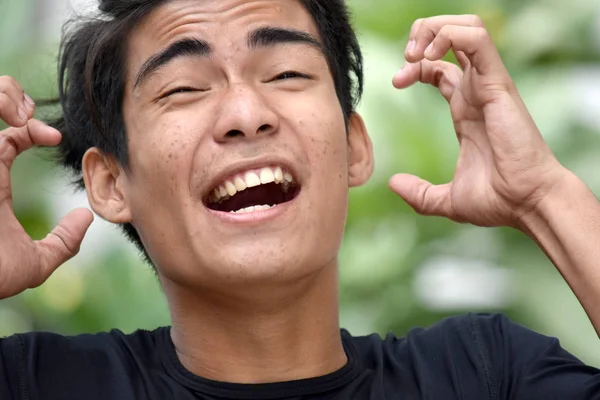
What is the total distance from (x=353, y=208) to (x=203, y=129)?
138 cm

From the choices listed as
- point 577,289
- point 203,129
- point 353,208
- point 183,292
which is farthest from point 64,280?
point 577,289

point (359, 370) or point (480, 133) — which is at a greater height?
point (480, 133)

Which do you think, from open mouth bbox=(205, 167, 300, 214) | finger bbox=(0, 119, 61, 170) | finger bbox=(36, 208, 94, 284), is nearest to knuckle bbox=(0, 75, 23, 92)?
finger bbox=(0, 119, 61, 170)

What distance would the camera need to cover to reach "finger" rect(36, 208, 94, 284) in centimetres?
242

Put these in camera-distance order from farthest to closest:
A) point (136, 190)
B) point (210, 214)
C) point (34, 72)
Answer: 1. point (34, 72)
2. point (136, 190)
3. point (210, 214)

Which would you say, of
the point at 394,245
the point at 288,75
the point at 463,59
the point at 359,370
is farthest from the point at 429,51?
the point at 394,245

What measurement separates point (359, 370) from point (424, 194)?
1.39ft

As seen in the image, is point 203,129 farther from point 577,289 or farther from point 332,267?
point 577,289

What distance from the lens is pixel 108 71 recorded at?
2.50 meters

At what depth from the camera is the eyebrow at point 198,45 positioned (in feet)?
7.65

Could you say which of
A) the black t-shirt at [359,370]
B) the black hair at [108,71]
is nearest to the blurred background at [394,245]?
the black hair at [108,71]

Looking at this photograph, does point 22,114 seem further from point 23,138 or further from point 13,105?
point 23,138

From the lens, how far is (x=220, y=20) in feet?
7.72

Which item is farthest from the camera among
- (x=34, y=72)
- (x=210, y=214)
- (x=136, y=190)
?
(x=34, y=72)
